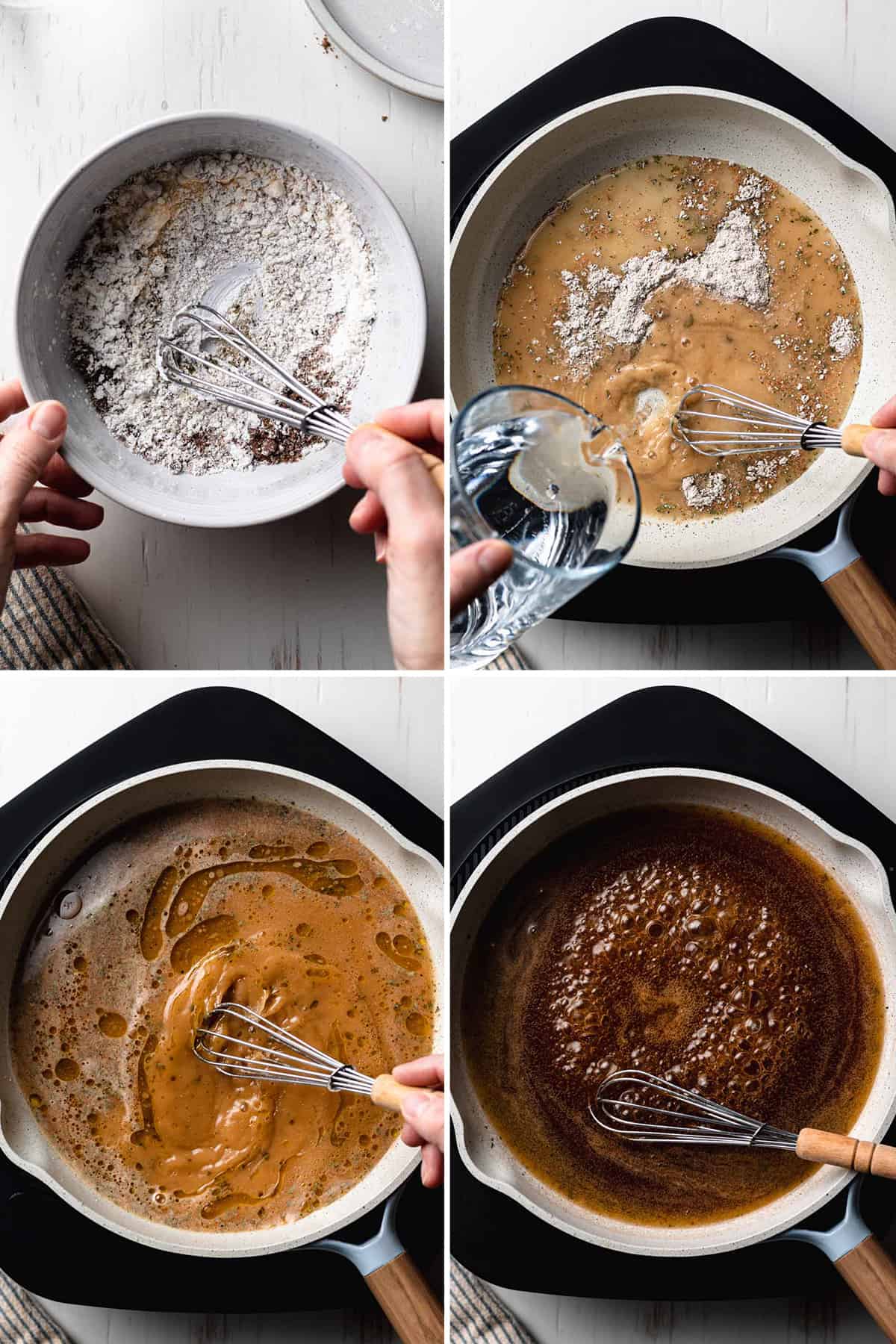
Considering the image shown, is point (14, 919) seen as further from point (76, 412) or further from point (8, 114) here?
point (8, 114)

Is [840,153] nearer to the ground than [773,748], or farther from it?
farther from it

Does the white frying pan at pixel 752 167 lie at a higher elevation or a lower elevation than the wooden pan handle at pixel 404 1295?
higher

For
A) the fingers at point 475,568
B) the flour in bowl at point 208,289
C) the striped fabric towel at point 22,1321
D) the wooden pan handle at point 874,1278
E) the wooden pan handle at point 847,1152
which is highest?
the flour in bowl at point 208,289

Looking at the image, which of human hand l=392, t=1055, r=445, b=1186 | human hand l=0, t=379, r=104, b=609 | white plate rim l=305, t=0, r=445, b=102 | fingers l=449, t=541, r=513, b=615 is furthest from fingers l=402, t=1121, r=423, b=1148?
white plate rim l=305, t=0, r=445, b=102

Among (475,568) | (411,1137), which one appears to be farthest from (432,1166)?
(475,568)

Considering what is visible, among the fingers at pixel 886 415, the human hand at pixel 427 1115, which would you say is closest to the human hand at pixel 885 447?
the fingers at pixel 886 415

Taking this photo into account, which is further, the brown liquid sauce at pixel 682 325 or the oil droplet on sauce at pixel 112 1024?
the oil droplet on sauce at pixel 112 1024

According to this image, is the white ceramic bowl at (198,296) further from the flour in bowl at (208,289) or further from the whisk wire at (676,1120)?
the whisk wire at (676,1120)

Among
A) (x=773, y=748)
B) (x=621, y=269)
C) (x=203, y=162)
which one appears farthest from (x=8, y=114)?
(x=773, y=748)
